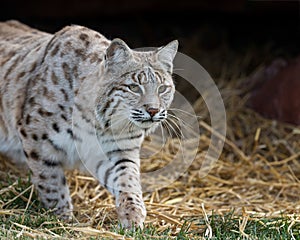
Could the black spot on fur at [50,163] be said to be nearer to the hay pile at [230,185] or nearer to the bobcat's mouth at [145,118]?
the hay pile at [230,185]

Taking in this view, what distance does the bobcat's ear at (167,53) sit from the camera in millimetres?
4426

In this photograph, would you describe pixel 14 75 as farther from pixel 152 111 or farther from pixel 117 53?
pixel 152 111

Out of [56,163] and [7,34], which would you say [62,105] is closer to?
[56,163]

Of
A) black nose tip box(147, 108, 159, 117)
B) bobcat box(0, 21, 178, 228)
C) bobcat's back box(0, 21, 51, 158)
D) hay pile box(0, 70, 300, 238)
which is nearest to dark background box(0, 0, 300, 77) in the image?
hay pile box(0, 70, 300, 238)

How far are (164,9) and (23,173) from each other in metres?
3.64

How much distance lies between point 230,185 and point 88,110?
179 centimetres

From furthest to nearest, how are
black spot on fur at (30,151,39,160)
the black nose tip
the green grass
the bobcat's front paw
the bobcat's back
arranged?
the bobcat's back
black spot on fur at (30,151,39,160)
the bobcat's front paw
the black nose tip
the green grass

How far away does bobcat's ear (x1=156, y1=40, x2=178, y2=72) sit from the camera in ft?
14.5

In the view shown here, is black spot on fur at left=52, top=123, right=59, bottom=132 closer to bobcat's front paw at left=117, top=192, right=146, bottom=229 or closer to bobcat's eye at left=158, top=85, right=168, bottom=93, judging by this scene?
bobcat's front paw at left=117, top=192, right=146, bottom=229

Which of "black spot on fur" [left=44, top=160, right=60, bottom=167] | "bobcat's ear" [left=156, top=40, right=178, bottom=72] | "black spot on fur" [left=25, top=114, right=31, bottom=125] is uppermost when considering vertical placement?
"bobcat's ear" [left=156, top=40, right=178, bottom=72]

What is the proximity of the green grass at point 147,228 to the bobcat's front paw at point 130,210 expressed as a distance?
7 cm

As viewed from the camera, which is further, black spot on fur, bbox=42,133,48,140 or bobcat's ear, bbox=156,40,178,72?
black spot on fur, bbox=42,133,48,140

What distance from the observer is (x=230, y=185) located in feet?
19.0

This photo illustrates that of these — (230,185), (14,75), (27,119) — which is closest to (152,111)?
(27,119)
